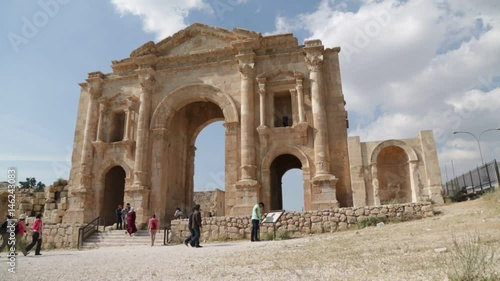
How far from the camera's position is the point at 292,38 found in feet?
59.1

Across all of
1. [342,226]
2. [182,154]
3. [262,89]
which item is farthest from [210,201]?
[342,226]

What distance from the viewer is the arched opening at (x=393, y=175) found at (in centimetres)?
1636

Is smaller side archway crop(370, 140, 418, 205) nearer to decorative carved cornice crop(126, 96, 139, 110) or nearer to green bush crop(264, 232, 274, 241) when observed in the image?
green bush crop(264, 232, 274, 241)

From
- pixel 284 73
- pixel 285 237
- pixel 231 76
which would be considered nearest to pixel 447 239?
pixel 285 237

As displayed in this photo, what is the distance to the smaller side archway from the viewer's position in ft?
→ 50.9

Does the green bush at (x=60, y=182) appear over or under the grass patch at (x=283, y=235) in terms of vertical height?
over

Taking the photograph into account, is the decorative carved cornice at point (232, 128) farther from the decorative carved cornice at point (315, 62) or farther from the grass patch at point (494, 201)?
the grass patch at point (494, 201)

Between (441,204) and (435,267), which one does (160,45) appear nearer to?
(441,204)

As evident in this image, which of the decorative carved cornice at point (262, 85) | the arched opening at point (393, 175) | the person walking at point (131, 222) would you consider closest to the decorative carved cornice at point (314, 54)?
the decorative carved cornice at point (262, 85)

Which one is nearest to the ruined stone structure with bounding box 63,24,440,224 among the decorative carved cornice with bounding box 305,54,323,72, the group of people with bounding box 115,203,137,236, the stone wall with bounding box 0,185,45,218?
the decorative carved cornice with bounding box 305,54,323,72

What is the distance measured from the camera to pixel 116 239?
15.0m

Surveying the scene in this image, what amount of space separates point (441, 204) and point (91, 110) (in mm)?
18950

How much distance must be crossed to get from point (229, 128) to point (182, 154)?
4996 millimetres

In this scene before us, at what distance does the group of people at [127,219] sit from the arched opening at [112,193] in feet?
9.22
